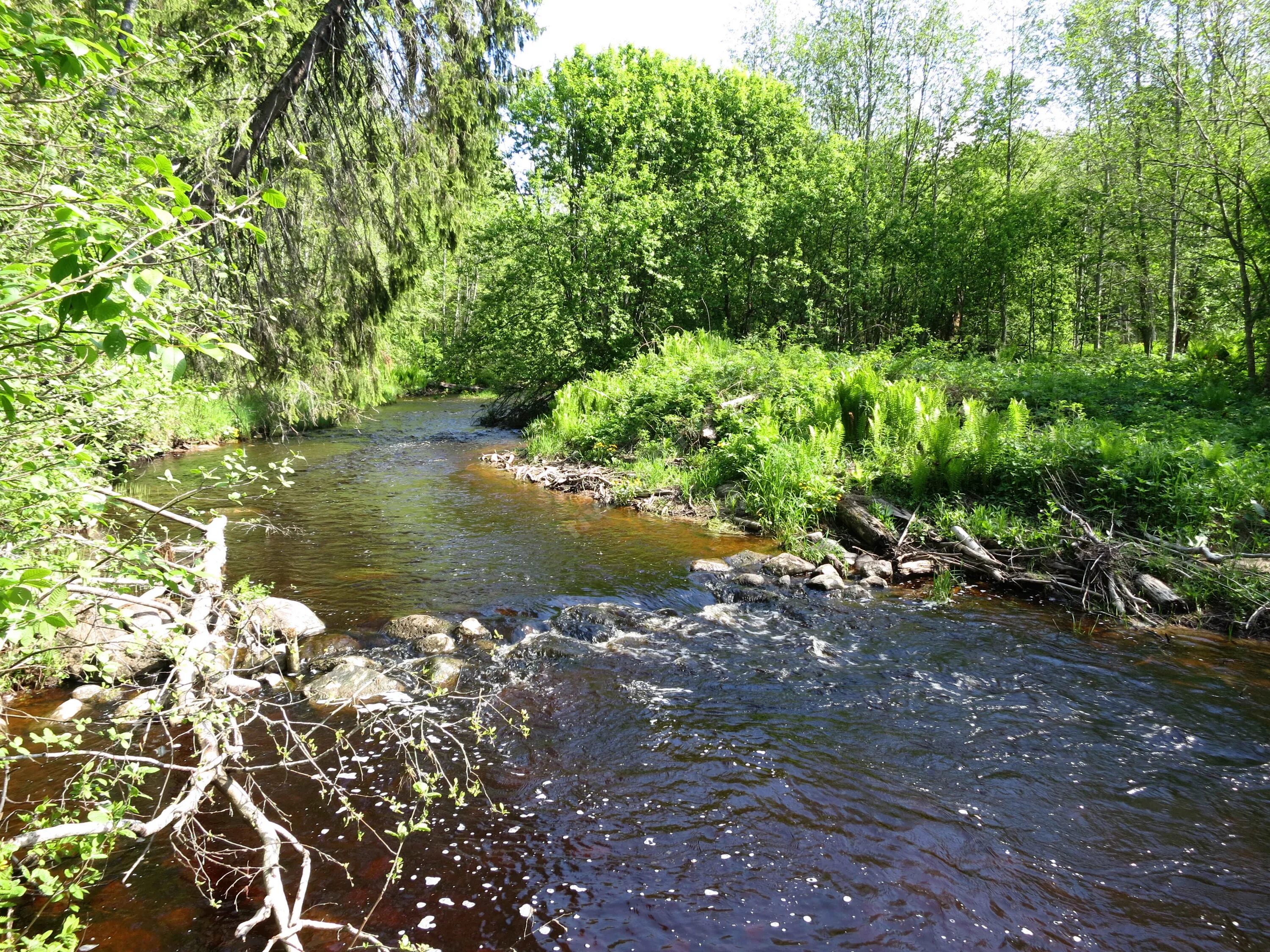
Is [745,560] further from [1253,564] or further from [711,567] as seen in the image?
[1253,564]

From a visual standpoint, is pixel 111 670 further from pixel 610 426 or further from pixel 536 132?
pixel 536 132

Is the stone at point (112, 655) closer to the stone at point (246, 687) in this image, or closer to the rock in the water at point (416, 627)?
the stone at point (246, 687)

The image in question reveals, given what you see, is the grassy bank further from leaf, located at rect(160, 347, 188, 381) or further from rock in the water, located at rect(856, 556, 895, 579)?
leaf, located at rect(160, 347, 188, 381)

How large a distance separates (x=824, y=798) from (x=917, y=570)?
490 centimetres

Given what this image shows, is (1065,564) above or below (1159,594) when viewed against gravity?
above

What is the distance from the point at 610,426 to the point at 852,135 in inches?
677

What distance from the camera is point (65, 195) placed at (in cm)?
165

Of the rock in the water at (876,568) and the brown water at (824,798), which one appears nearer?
the brown water at (824,798)

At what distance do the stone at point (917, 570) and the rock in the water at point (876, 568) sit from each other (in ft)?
0.44

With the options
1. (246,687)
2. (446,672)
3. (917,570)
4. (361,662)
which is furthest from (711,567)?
(246,687)

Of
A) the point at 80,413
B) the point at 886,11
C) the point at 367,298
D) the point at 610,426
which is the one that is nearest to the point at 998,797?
the point at 80,413

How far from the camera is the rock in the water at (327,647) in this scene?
6.14 meters

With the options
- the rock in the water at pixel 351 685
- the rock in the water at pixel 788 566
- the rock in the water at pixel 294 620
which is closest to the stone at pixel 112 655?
the rock in the water at pixel 294 620

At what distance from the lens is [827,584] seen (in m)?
8.29
